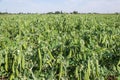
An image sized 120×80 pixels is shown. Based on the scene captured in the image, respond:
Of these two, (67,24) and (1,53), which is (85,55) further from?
(67,24)

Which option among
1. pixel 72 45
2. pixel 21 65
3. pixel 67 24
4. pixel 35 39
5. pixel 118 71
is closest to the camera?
pixel 21 65

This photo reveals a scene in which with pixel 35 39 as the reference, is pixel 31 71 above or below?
below

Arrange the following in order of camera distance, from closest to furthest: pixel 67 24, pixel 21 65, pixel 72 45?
1. pixel 21 65
2. pixel 72 45
3. pixel 67 24

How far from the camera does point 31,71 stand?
5.00 m

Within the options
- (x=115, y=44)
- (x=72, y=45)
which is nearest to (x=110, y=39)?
(x=115, y=44)

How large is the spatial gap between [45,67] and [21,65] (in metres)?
0.51

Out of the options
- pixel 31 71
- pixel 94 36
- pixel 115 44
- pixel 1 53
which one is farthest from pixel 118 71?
pixel 1 53

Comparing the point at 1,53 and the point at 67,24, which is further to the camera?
the point at 67,24

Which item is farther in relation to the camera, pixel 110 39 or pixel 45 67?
pixel 110 39

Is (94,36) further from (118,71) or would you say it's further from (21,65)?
(21,65)

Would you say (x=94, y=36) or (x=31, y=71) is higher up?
(x=94, y=36)

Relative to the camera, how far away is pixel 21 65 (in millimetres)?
4754

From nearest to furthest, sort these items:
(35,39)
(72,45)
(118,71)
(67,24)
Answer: (72,45)
(118,71)
(35,39)
(67,24)

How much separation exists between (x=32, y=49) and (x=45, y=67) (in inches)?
14.8
